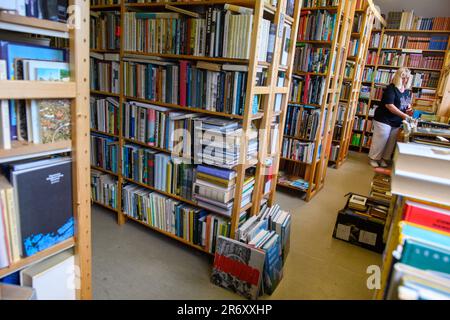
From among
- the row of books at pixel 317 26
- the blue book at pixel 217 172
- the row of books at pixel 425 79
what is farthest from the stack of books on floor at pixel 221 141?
the row of books at pixel 425 79

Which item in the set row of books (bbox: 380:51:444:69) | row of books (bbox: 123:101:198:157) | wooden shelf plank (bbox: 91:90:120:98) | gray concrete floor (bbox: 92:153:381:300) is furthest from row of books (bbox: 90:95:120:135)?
row of books (bbox: 380:51:444:69)

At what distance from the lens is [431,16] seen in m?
5.40

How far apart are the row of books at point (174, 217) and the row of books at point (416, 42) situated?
17.7ft

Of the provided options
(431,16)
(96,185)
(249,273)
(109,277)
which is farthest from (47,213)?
(431,16)

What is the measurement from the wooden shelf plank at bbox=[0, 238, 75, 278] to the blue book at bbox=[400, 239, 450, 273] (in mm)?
1152

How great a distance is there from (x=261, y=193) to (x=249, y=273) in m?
0.66

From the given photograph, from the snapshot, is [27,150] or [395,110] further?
[395,110]

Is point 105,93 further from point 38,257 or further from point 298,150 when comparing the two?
point 298,150

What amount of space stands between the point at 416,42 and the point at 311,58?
3.58 meters

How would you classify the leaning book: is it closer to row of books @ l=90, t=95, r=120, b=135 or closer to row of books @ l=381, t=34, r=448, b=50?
row of books @ l=90, t=95, r=120, b=135

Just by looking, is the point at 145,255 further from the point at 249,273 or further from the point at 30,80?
the point at 30,80

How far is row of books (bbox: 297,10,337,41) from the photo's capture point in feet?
9.98

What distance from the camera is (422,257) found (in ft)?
2.46

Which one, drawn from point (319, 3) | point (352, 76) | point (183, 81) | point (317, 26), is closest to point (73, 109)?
point (183, 81)
